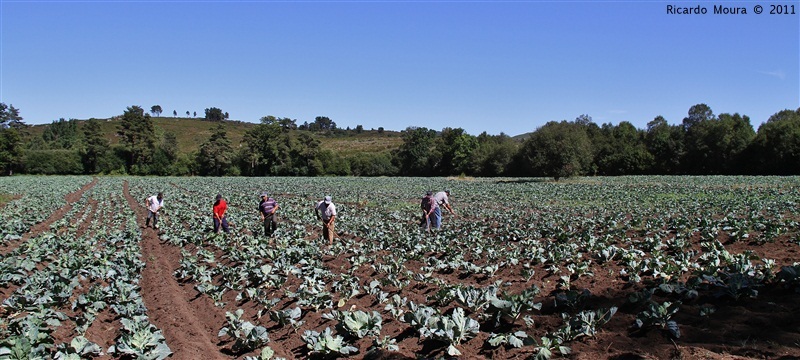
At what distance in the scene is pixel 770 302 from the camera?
242 inches

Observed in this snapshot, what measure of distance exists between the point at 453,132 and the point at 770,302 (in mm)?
90863

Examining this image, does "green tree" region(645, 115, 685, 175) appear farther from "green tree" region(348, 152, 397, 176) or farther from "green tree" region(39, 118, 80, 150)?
"green tree" region(39, 118, 80, 150)

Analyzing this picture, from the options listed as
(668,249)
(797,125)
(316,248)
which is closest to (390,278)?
(316,248)

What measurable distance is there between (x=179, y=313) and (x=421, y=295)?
4460 mm

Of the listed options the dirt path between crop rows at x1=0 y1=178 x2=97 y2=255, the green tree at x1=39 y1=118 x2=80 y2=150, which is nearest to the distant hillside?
the green tree at x1=39 y1=118 x2=80 y2=150

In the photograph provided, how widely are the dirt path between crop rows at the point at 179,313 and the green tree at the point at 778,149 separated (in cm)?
7101

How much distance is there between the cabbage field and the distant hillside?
118 m

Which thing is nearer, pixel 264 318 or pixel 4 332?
pixel 4 332

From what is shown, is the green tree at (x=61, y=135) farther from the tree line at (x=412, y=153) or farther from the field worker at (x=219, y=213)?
the field worker at (x=219, y=213)

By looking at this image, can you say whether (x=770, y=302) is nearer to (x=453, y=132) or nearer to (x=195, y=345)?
(x=195, y=345)

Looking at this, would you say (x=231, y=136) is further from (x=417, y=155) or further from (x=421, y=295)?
(x=421, y=295)

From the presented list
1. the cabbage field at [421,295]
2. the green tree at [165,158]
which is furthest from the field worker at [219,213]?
the green tree at [165,158]

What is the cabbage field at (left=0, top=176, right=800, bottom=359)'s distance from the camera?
18.6ft

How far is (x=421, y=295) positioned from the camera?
8656 mm
